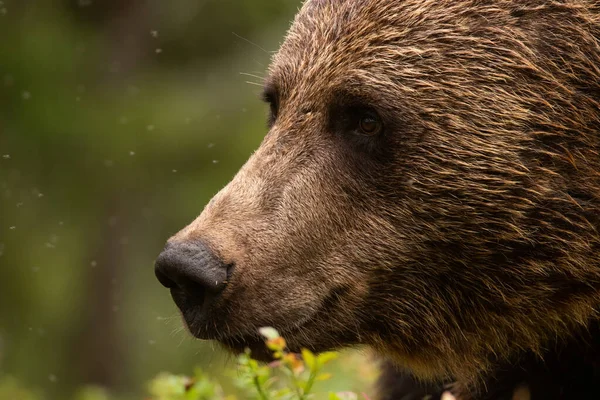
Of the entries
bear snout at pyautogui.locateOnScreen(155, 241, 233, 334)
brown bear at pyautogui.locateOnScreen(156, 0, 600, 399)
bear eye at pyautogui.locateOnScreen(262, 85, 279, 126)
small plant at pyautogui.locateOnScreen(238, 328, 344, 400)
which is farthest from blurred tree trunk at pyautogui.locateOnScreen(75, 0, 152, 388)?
small plant at pyautogui.locateOnScreen(238, 328, 344, 400)

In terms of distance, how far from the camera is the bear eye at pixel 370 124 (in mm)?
4133

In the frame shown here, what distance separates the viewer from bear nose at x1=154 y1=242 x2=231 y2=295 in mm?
3789

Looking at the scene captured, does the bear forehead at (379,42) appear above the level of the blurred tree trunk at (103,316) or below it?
above

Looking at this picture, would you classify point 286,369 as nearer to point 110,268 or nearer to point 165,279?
point 165,279

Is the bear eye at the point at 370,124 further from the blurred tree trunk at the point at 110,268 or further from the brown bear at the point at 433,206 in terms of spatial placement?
the blurred tree trunk at the point at 110,268

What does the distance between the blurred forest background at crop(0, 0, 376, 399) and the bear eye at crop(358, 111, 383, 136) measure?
342 inches

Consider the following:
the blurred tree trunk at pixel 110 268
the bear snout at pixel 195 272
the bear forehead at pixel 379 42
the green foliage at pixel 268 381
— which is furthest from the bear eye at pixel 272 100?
the blurred tree trunk at pixel 110 268

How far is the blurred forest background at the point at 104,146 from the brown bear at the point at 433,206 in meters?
8.64

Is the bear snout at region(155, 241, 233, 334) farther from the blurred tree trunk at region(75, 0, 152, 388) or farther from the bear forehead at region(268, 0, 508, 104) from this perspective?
the blurred tree trunk at region(75, 0, 152, 388)

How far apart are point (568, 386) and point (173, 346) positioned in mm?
13688

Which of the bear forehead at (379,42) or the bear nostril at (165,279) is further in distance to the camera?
the bear forehead at (379,42)

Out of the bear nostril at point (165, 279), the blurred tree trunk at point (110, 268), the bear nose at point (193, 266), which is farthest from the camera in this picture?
the blurred tree trunk at point (110, 268)

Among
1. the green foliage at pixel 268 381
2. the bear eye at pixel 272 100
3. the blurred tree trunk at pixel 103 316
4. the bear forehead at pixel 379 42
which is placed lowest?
the blurred tree trunk at pixel 103 316

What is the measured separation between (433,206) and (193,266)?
104 cm
